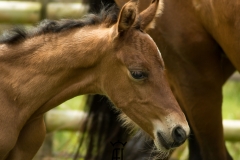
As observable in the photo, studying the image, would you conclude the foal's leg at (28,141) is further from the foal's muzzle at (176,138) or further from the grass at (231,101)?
the grass at (231,101)

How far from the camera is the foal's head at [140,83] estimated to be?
4.03 m

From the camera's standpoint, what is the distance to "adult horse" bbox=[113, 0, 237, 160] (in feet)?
15.4

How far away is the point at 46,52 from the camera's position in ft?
13.9

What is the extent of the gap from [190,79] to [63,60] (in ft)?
3.20

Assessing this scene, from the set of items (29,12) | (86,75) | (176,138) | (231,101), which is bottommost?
(231,101)

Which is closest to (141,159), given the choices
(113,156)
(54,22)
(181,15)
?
(113,156)

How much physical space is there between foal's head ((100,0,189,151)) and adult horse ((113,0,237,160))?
0.61m

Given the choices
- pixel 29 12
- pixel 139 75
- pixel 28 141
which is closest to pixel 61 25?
pixel 139 75

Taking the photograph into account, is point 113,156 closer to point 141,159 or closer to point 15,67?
point 141,159

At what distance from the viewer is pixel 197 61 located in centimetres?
474

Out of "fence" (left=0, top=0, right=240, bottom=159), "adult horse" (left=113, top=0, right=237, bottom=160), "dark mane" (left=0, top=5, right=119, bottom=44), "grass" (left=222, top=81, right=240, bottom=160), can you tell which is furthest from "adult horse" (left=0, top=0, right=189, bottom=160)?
"grass" (left=222, top=81, right=240, bottom=160)

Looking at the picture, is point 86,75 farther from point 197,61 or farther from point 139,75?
point 197,61

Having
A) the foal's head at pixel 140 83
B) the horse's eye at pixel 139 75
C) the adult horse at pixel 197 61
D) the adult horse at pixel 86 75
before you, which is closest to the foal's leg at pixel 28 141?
the adult horse at pixel 86 75

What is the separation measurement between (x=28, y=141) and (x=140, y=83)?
0.73 metres
